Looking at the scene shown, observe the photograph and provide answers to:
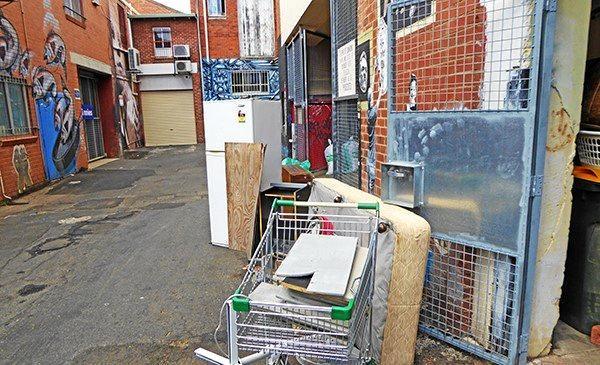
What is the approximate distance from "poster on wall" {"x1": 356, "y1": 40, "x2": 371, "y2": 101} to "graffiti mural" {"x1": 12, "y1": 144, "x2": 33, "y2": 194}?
7.67 meters

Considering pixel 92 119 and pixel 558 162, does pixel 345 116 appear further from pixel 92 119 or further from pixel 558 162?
pixel 92 119

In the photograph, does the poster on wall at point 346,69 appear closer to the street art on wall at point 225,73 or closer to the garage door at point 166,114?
the street art on wall at point 225,73

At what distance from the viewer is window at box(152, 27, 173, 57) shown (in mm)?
19578

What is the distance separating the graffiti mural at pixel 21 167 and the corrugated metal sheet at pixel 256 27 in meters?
12.5

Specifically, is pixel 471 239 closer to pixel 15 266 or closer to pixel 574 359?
pixel 574 359

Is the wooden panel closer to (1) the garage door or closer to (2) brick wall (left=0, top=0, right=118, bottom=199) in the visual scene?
(2) brick wall (left=0, top=0, right=118, bottom=199)

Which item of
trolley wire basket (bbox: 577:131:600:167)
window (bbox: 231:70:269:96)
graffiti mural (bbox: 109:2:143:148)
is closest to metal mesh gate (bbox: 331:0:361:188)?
trolley wire basket (bbox: 577:131:600:167)

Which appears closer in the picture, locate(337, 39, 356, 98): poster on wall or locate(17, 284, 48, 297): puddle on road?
locate(17, 284, 48, 297): puddle on road

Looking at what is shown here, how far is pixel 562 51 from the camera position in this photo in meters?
2.21

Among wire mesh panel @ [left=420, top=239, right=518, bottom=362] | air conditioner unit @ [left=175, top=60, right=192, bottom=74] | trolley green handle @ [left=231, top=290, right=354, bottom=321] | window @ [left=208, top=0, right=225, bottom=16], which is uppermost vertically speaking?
window @ [left=208, top=0, right=225, bottom=16]

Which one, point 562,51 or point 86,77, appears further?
point 86,77

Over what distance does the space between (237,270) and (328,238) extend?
7.38 feet

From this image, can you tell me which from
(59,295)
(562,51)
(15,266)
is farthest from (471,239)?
(15,266)

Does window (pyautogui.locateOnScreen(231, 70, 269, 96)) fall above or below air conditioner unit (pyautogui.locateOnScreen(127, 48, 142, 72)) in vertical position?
below
